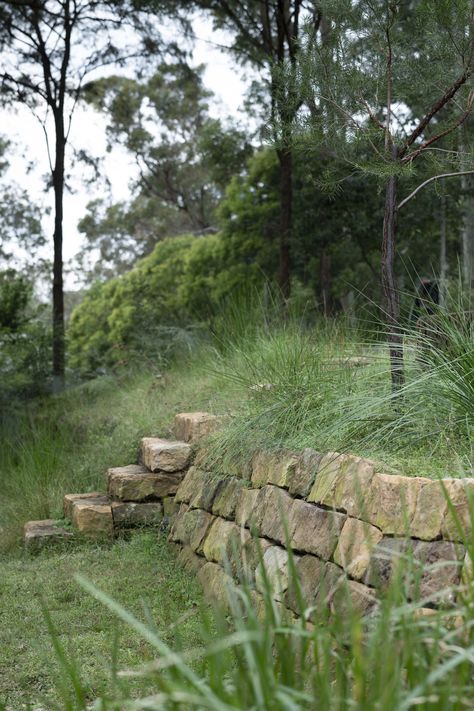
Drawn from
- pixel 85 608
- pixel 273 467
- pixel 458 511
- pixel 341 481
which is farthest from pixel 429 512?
pixel 85 608

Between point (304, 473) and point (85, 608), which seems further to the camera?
point (85, 608)

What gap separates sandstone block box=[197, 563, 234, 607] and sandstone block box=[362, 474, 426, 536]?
1.23 meters

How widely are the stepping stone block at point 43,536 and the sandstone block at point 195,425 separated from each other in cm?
105

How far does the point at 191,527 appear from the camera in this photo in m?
4.98

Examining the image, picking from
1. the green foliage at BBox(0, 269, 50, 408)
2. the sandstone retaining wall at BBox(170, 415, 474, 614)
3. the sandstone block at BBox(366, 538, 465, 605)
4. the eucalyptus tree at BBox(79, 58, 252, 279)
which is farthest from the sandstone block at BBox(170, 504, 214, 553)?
the eucalyptus tree at BBox(79, 58, 252, 279)

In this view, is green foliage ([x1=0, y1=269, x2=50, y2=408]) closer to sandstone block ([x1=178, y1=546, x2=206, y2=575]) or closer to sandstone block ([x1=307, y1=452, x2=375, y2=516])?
sandstone block ([x1=178, y1=546, x2=206, y2=575])

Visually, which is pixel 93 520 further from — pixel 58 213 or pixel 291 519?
pixel 58 213

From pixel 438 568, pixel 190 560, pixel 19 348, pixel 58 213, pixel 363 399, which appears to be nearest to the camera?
pixel 438 568

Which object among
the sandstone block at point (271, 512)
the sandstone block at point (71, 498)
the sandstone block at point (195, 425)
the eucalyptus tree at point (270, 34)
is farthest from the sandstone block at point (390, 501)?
the eucalyptus tree at point (270, 34)

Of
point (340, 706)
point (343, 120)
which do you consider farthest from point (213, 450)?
point (340, 706)

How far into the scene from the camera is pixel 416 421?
364 cm

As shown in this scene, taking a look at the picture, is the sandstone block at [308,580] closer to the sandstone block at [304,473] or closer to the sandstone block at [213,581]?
the sandstone block at [304,473]

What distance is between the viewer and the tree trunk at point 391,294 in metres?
4.04

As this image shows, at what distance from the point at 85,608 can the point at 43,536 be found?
1.24 m
